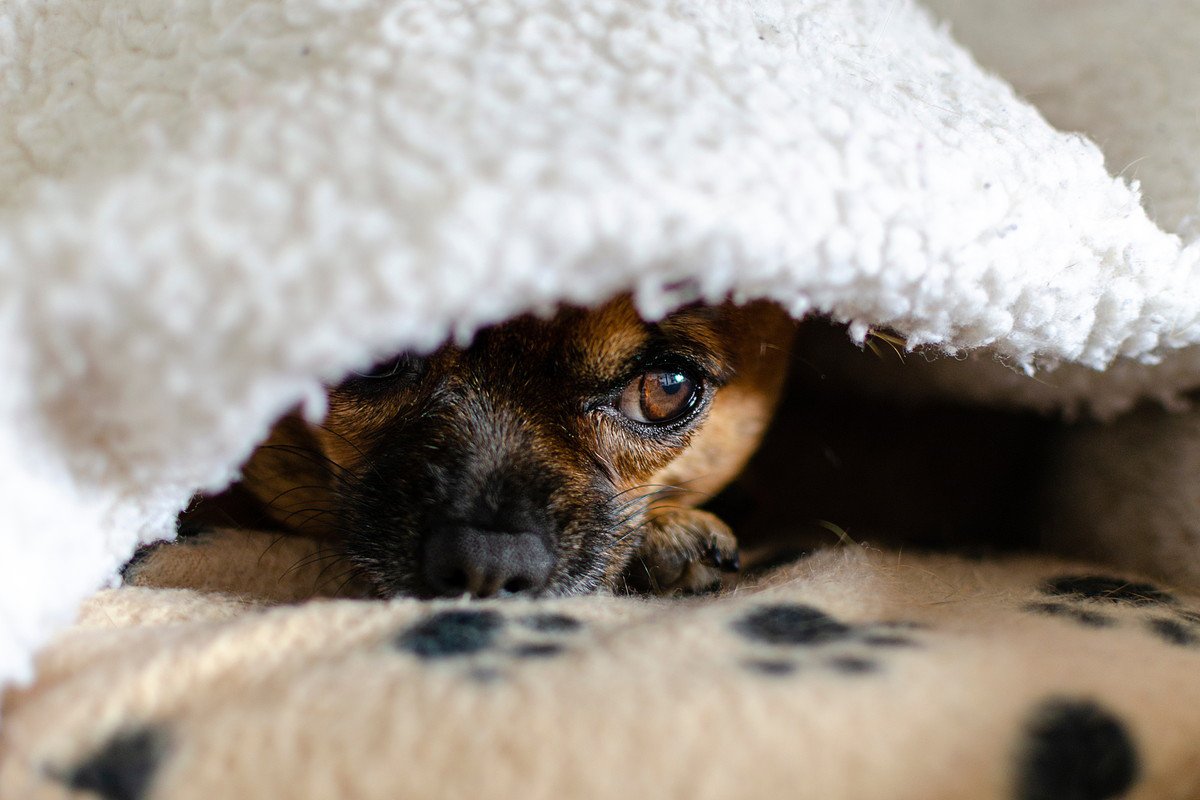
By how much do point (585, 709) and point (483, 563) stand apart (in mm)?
341

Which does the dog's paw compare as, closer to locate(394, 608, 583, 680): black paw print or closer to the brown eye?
the brown eye

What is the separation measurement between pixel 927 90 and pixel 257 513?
863 millimetres

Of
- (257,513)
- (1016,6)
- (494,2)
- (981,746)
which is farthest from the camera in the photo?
(1016,6)

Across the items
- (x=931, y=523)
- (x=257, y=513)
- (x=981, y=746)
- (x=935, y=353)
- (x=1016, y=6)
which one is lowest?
(x=257, y=513)

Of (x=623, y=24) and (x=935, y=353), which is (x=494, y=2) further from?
(x=935, y=353)

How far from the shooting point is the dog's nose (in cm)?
83

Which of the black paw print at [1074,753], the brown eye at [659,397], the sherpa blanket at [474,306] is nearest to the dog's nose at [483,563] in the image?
the sherpa blanket at [474,306]

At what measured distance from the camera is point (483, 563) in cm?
84

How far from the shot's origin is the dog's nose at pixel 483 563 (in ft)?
2.74

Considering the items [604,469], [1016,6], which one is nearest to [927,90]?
[604,469]

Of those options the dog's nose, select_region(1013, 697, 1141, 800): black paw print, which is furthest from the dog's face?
select_region(1013, 697, 1141, 800): black paw print

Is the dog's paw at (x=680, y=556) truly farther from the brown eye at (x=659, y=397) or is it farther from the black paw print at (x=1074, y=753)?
the black paw print at (x=1074, y=753)

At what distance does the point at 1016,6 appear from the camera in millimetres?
1297

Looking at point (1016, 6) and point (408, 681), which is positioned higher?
point (1016, 6)
